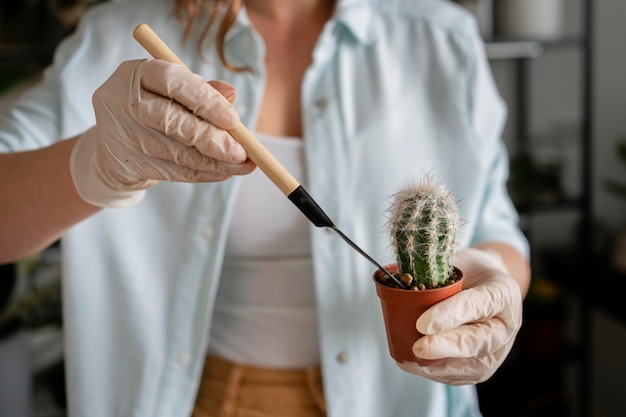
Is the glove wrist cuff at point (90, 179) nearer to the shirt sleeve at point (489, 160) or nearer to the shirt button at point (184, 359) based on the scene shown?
the shirt button at point (184, 359)

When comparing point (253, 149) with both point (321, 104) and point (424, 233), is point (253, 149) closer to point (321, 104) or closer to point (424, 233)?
point (424, 233)

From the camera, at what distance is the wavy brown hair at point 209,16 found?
99 cm

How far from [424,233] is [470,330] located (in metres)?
0.14

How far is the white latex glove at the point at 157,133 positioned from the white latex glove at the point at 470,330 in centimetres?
27

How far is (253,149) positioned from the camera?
691mm

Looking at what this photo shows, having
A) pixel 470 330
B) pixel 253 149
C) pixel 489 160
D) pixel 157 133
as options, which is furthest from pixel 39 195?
pixel 489 160

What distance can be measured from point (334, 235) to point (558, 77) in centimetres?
152

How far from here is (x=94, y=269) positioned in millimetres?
981

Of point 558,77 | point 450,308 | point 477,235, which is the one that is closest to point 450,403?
point 477,235

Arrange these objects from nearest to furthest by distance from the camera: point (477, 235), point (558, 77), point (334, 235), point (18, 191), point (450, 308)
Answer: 1. point (450, 308)
2. point (18, 191)
3. point (334, 235)
4. point (477, 235)
5. point (558, 77)

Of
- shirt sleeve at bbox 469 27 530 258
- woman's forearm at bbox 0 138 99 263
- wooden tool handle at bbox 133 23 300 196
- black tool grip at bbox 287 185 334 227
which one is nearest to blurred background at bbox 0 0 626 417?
woman's forearm at bbox 0 138 99 263

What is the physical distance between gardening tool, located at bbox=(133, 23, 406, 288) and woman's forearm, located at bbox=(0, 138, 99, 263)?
219mm

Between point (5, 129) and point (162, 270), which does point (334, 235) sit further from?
point (5, 129)

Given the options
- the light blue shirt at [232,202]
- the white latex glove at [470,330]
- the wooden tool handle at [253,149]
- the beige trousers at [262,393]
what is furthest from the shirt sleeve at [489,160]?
the wooden tool handle at [253,149]
